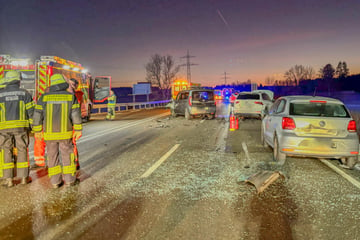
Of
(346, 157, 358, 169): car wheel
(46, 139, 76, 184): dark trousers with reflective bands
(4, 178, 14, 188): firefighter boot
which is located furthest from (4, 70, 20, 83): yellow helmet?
(346, 157, 358, 169): car wheel

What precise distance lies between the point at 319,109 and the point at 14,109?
634 centimetres

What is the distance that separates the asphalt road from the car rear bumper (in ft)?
1.28

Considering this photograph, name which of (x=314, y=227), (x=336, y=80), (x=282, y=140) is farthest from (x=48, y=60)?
(x=336, y=80)

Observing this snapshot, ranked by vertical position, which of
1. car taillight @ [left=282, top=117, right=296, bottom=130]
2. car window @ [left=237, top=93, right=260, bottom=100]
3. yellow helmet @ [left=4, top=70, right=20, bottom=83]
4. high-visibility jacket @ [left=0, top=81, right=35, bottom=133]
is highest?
car window @ [left=237, top=93, right=260, bottom=100]

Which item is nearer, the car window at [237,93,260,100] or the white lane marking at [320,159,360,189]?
the white lane marking at [320,159,360,189]

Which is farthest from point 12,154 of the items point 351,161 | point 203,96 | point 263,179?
point 203,96

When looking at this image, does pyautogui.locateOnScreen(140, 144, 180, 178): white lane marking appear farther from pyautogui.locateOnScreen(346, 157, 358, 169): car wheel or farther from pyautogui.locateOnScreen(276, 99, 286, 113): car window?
pyautogui.locateOnScreen(346, 157, 358, 169): car wheel

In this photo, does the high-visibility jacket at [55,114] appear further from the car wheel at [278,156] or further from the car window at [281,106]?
the car window at [281,106]

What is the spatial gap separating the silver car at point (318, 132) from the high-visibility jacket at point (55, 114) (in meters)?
4.39

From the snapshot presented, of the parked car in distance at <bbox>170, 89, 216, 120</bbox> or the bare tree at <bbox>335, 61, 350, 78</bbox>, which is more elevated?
the bare tree at <bbox>335, 61, 350, 78</bbox>

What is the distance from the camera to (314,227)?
3574 millimetres

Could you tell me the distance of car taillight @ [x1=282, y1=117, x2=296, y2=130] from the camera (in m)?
6.33

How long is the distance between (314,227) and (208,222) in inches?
51.6

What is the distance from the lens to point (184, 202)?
437 centimetres
